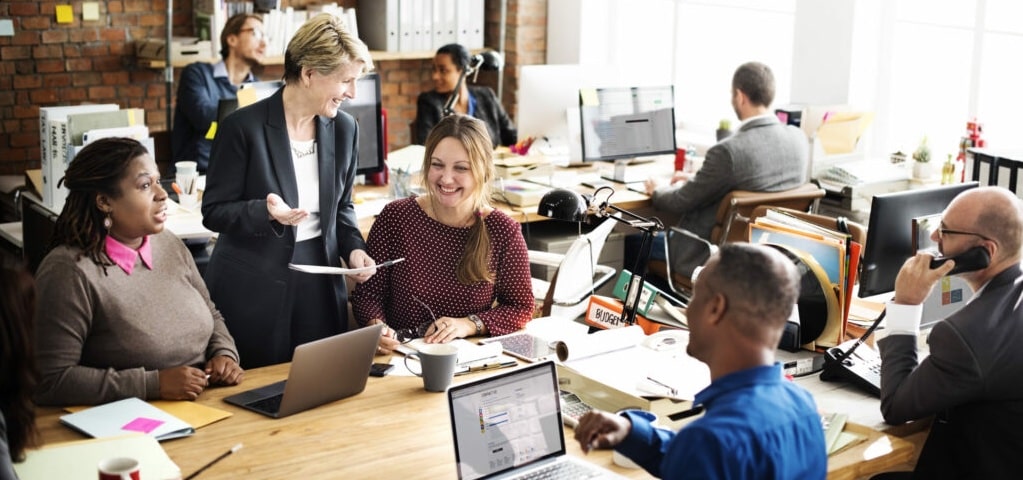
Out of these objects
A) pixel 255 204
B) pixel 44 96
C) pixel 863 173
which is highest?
pixel 44 96

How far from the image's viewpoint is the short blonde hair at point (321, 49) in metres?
3.21

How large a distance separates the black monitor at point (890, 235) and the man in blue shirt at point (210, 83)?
128 inches

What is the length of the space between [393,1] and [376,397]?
4.57 m

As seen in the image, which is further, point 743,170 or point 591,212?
point 743,170

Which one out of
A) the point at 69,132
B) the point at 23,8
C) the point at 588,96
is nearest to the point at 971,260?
the point at 588,96

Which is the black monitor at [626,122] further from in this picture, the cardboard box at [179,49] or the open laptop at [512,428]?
the open laptop at [512,428]

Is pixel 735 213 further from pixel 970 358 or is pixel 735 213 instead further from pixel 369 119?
pixel 970 358

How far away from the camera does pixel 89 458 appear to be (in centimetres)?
229

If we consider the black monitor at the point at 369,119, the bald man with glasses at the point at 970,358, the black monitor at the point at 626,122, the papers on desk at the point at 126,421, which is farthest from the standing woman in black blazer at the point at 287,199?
the black monitor at the point at 626,122

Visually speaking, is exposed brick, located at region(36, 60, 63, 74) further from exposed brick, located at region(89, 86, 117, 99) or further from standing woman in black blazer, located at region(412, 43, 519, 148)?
standing woman in black blazer, located at region(412, 43, 519, 148)

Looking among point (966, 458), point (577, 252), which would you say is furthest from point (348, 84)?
point (966, 458)

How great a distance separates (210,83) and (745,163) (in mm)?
2704

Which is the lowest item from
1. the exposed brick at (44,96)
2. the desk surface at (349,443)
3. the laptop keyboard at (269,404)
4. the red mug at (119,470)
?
the desk surface at (349,443)

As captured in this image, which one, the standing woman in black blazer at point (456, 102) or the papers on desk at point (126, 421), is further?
the standing woman in black blazer at point (456, 102)
